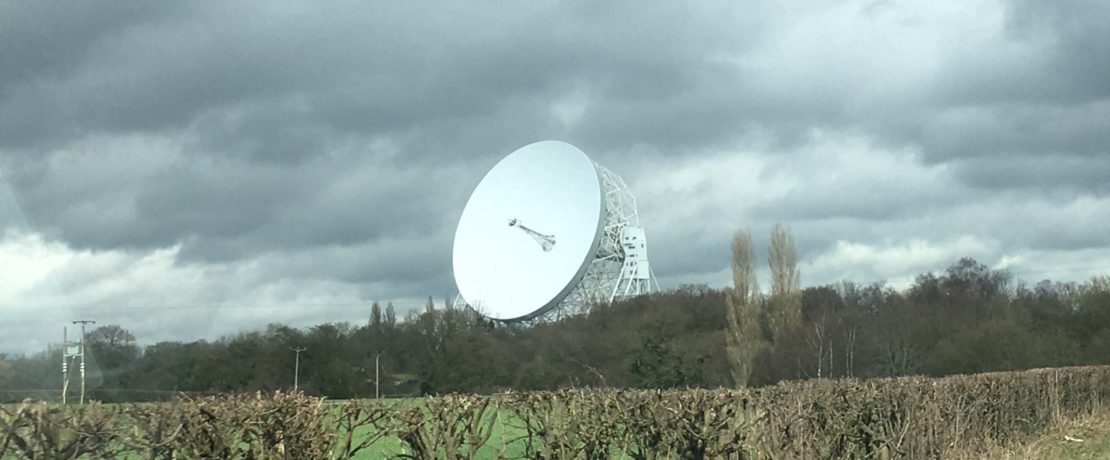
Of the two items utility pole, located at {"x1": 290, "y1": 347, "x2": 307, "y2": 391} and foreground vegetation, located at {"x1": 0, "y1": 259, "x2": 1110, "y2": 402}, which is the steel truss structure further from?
utility pole, located at {"x1": 290, "y1": 347, "x2": 307, "y2": 391}

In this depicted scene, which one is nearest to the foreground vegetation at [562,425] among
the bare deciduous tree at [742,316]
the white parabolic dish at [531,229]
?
the white parabolic dish at [531,229]

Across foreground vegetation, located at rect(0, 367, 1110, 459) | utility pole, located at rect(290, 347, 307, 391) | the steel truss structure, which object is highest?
the steel truss structure

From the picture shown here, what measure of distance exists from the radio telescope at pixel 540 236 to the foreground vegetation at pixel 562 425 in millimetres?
35367

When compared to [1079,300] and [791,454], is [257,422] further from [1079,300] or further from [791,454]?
[1079,300]

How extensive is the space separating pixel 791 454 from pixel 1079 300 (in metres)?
63.1

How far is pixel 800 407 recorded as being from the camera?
1320 cm

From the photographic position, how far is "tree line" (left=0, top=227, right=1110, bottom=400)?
5522cm

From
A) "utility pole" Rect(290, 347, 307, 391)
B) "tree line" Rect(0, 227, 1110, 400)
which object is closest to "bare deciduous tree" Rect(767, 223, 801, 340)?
"tree line" Rect(0, 227, 1110, 400)

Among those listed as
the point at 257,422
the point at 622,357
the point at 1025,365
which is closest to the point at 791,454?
the point at 257,422

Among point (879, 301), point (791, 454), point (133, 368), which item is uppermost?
point (879, 301)

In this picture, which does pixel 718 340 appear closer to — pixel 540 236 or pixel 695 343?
pixel 695 343

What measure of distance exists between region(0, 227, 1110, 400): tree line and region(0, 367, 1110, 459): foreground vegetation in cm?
2734

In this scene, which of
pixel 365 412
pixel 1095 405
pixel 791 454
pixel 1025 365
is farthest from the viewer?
pixel 1025 365

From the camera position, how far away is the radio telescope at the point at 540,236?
182 feet
